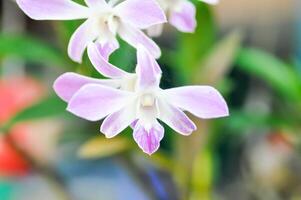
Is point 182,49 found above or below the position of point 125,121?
below

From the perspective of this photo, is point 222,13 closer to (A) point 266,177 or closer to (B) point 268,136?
(B) point 268,136

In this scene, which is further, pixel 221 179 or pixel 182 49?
pixel 221 179

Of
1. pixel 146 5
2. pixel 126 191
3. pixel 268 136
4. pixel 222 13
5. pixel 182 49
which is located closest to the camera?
pixel 146 5

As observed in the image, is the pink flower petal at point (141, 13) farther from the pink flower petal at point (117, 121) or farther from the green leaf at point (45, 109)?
the green leaf at point (45, 109)

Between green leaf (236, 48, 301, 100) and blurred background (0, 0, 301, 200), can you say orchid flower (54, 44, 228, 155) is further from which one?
green leaf (236, 48, 301, 100)

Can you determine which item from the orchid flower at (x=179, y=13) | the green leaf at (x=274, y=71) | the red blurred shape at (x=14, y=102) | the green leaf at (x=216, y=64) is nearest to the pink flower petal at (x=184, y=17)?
the orchid flower at (x=179, y=13)

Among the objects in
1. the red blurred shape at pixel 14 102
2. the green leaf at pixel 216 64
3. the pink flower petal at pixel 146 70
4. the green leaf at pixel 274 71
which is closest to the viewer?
the pink flower petal at pixel 146 70

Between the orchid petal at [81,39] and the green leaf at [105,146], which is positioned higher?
the orchid petal at [81,39]

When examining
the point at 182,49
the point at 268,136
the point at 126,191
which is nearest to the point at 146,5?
the point at 182,49
